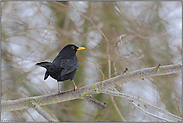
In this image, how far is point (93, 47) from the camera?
4473 mm

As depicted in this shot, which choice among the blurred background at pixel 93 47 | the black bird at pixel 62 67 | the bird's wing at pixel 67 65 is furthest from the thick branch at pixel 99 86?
the blurred background at pixel 93 47

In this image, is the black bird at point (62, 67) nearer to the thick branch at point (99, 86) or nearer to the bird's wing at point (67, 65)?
the bird's wing at point (67, 65)

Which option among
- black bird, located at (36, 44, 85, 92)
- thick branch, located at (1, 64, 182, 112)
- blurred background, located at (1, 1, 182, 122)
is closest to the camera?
thick branch, located at (1, 64, 182, 112)

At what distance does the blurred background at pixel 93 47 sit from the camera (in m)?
4.11

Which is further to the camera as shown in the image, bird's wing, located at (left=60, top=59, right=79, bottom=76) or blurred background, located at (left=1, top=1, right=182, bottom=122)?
blurred background, located at (left=1, top=1, right=182, bottom=122)

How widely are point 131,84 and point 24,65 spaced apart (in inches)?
131

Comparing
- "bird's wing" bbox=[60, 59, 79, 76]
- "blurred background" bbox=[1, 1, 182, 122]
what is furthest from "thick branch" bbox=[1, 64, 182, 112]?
"blurred background" bbox=[1, 1, 182, 122]

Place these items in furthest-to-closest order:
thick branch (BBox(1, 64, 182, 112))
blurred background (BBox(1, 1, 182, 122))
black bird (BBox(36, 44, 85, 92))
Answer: blurred background (BBox(1, 1, 182, 122)) < black bird (BBox(36, 44, 85, 92)) < thick branch (BBox(1, 64, 182, 112))

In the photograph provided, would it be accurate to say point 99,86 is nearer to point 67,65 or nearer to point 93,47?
point 67,65

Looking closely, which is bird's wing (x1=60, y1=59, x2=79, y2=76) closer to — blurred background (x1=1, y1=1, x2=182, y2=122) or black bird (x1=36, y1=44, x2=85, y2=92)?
black bird (x1=36, y1=44, x2=85, y2=92)

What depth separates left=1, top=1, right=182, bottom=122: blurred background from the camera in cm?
411

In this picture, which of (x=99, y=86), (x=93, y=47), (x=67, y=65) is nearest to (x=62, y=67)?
(x=67, y=65)

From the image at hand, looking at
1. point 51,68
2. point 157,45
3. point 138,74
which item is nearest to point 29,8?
point 51,68

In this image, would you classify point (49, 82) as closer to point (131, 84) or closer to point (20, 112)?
point (20, 112)
